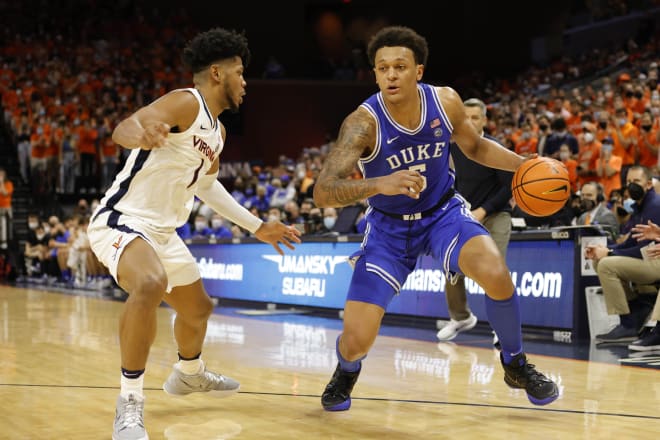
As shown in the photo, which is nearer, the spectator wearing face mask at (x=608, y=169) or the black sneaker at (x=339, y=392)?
the black sneaker at (x=339, y=392)

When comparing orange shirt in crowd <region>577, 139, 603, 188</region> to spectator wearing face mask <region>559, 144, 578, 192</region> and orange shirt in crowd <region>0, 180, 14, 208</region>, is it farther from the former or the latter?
orange shirt in crowd <region>0, 180, 14, 208</region>

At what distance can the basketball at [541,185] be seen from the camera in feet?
15.9

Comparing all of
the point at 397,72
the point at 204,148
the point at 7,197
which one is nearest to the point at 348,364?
the point at 204,148

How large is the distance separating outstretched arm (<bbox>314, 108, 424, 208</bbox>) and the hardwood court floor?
1183 mm

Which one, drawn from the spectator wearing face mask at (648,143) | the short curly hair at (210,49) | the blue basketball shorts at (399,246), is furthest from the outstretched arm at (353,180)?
the spectator wearing face mask at (648,143)

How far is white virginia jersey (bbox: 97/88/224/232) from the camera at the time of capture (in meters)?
4.27

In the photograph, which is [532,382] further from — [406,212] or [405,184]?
[405,184]

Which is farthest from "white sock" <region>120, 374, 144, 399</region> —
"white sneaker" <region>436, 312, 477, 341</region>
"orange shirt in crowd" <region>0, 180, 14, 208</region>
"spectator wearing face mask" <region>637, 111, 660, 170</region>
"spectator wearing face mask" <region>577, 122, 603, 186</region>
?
"orange shirt in crowd" <region>0, 180, 14, 208</region>

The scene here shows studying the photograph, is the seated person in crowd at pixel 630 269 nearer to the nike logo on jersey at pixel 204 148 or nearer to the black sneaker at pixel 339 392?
the black sneaker at pixel 339 392

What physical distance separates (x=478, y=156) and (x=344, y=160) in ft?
3.17

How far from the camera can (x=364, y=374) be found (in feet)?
19.8

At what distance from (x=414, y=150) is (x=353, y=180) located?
55 centimetres

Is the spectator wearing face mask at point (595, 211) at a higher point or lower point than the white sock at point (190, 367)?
higher

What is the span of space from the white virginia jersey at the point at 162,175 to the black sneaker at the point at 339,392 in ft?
4.25
